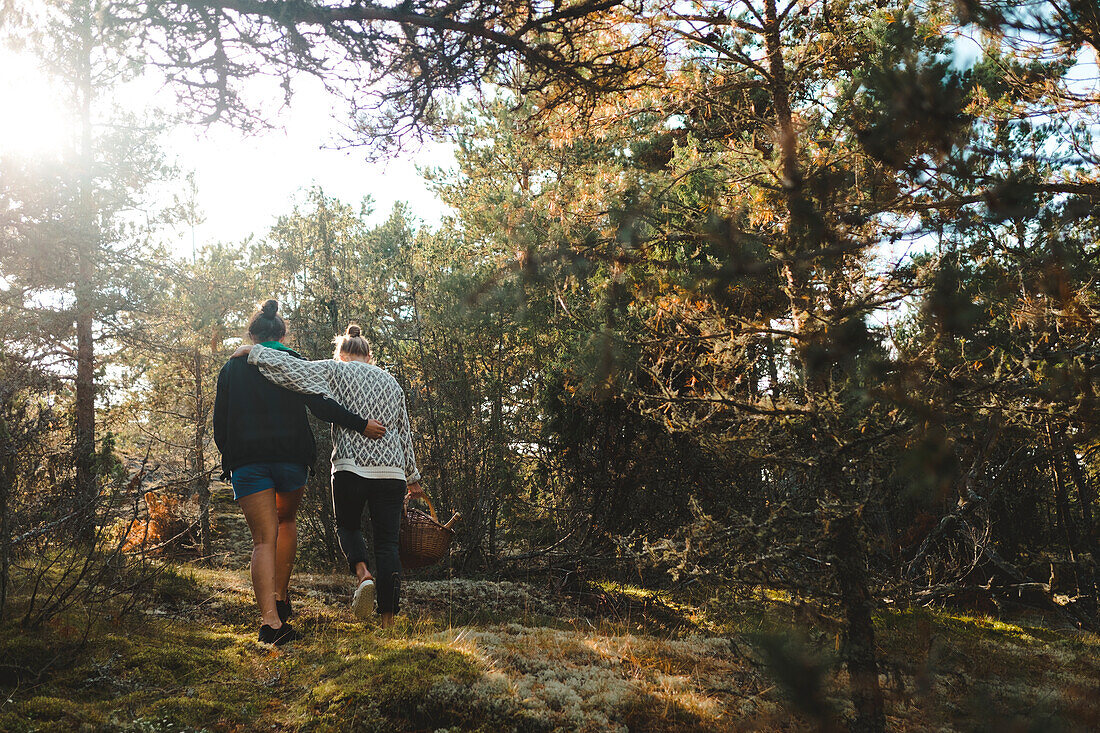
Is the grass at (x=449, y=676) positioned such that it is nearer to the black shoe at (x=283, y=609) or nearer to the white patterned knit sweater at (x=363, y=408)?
the black shoe at (x=283, y=609)

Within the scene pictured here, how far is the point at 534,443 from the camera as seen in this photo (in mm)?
7613

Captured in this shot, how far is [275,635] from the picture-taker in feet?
12.6

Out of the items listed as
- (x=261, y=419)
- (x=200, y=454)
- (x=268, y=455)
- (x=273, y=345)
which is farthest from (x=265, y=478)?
(x=200, y=454)

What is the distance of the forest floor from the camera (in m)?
2.57

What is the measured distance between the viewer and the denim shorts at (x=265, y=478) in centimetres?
395

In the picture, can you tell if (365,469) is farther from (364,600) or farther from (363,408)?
(364,600)

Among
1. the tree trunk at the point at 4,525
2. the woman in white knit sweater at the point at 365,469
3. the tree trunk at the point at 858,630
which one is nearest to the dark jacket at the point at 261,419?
the woman in white knit sweater at the point at 365,469

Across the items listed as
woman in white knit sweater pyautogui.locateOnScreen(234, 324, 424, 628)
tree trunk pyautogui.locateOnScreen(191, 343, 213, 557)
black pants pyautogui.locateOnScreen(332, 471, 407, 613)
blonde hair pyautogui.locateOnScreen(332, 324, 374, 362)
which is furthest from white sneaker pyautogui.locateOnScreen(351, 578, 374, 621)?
tree trunk pyautogui.locateOnScreen(191, 343, 213, 557)

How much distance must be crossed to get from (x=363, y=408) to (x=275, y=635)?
4.70ft

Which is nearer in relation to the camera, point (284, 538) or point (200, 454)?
point (284, 538)

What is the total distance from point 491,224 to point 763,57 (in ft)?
7.61

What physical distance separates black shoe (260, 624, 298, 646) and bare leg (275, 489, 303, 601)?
28 cm

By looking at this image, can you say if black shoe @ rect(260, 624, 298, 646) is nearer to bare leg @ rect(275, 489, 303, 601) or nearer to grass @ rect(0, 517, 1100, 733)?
grass @ rect(0, 517, 1100, 733)

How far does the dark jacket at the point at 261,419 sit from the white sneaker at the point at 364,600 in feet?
2.72
